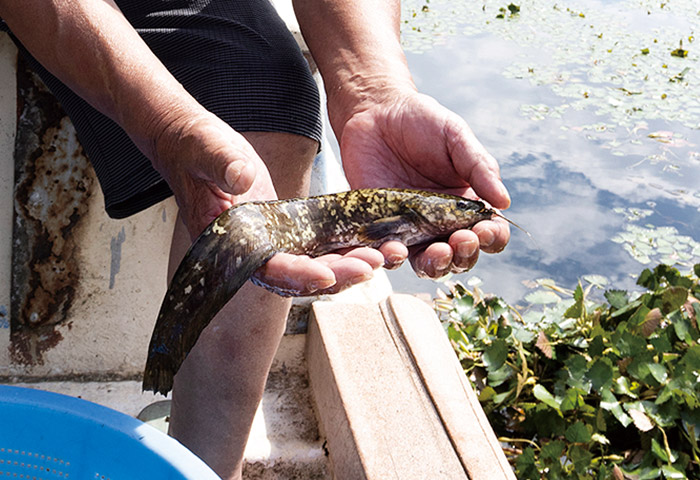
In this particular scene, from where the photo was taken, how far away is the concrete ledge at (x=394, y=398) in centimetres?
202

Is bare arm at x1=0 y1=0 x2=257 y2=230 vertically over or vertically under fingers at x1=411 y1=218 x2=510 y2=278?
over

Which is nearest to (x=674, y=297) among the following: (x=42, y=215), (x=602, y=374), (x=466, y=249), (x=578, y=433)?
(x=602, y=374)

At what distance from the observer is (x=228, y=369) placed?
2027mm

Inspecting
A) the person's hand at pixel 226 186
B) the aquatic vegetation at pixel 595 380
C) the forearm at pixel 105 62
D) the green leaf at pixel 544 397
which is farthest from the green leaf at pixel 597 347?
the forearm at pixel 105 62

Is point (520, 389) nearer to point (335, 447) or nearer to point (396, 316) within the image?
point (396, 316)

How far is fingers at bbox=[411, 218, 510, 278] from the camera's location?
1.76m

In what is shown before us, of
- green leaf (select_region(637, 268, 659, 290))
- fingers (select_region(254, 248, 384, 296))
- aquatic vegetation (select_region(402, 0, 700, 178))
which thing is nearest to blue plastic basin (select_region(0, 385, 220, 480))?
fingers (select_region(254, 248, 384, 296))

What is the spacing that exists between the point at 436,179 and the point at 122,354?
1285 millimetres

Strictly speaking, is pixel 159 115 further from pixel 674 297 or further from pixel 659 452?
pixel 674 297

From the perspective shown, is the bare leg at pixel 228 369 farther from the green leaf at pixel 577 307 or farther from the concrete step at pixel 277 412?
the green leaf at pixel 577 307

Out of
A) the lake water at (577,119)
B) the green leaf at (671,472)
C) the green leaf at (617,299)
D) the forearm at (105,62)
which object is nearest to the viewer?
the forearm at (105,62)

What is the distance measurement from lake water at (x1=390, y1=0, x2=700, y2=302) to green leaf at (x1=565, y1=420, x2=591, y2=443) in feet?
3.75

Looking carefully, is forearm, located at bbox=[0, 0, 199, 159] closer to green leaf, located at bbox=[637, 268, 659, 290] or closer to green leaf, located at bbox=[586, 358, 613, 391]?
green leaf, located at bbox=[586, 358, 613, 391]

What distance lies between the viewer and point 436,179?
7.04 feet
